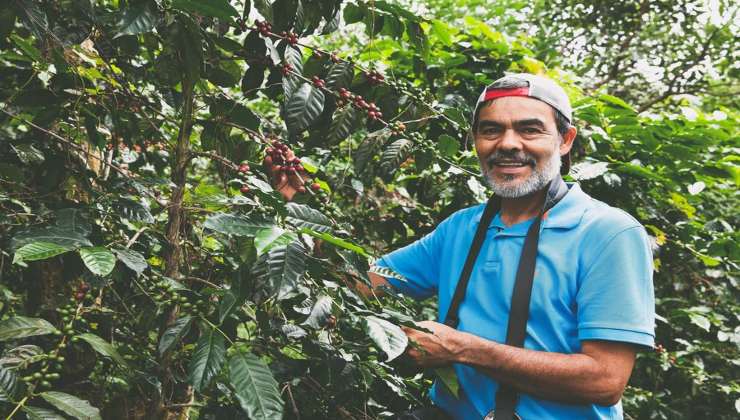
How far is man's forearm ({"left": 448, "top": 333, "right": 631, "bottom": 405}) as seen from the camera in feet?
4.67

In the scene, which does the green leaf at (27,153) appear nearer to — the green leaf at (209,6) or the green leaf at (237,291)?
the green leaf at (209,6)

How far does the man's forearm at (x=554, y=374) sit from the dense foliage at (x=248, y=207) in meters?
0.18

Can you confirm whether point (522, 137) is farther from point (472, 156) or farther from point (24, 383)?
point (24, 383)

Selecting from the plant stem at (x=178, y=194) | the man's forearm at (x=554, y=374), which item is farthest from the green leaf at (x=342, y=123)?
the man's forearm at (x=554, y=374)

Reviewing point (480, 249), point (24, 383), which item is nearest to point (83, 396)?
point (24, 383)

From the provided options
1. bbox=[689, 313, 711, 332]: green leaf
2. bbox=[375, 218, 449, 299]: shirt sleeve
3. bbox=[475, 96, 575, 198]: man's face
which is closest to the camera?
bbox=[475, 96, 575, 198]: man's face

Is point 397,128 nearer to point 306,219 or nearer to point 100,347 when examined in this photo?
point 306,219

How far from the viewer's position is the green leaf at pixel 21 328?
3.99 feet

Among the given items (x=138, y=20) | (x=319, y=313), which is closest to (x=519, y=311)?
(x=319, y=313)

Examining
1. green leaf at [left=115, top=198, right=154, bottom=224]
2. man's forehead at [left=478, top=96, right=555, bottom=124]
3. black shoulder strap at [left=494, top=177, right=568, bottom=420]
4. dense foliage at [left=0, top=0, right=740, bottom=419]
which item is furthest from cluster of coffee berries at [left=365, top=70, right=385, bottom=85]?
green leaf at [left=115, top=198, right=154, bottom=224]

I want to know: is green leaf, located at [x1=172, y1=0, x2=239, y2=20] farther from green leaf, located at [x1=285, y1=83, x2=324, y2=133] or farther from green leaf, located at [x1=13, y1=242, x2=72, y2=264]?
green leaf, located at [x1=13, y1=242, x2=72, y2=264]

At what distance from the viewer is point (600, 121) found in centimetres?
289

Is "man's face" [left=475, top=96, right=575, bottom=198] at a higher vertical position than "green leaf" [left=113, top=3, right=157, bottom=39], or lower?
lower

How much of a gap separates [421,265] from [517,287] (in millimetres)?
541
